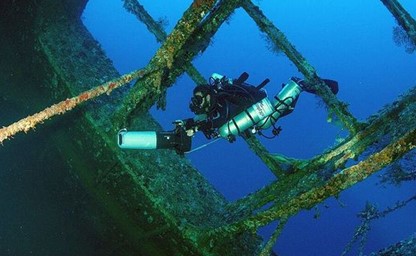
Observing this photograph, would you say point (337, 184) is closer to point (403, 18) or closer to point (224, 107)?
point (224, 107)

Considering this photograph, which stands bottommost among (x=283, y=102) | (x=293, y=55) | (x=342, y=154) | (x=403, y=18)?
(x=342, y=154)

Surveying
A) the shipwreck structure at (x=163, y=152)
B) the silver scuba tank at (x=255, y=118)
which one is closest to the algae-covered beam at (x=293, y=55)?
the shipwreck structure at (x=163, y=152)

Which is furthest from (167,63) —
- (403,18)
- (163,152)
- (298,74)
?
(298,74)

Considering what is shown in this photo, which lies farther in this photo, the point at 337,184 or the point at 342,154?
the point at 342,154

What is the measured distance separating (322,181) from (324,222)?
48432 millimetres

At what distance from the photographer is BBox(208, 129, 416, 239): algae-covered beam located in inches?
80.0

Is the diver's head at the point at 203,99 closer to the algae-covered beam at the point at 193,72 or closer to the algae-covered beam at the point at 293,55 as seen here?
the algae-covered beam at the point at 193,72

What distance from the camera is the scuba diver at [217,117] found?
3312mm

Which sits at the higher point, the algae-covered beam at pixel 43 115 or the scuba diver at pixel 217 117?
the algae-covered beam at pixel 43 115

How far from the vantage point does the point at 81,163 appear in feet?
14.2

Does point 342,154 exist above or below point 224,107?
below

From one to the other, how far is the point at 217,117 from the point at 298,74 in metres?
59.2

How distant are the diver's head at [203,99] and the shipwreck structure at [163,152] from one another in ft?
1.13

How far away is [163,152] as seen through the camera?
174 inches
